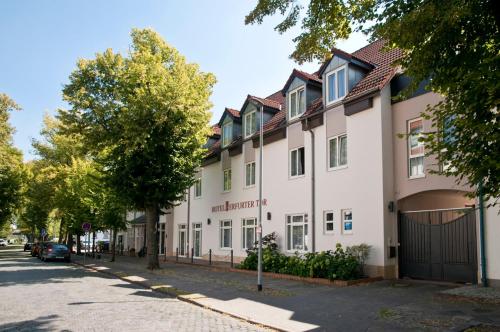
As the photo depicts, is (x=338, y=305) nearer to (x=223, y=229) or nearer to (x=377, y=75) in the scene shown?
(x=377, y=75)

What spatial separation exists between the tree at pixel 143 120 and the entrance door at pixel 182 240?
818 centimetres

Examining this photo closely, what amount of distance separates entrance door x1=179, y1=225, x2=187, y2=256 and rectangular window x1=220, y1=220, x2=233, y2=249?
560cm

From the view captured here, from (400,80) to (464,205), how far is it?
5.15 m

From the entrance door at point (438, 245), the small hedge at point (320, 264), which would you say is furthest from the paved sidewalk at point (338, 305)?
the entrance door at point (438, 245)

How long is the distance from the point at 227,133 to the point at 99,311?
1820 cm

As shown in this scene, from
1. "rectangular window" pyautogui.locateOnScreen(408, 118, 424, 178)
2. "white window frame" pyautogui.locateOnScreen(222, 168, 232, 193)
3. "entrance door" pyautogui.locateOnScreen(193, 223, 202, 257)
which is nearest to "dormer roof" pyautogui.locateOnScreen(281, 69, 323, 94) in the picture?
"rectangular window" pyautogui.locateOnScreen(408, 118, 424, 178)

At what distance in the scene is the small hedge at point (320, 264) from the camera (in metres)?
16.2

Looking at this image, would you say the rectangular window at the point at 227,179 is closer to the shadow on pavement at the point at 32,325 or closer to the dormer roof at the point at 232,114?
the dormer roof at the point at 232,114

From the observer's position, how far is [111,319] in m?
10.2

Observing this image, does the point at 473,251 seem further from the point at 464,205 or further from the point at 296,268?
the point at 296,268

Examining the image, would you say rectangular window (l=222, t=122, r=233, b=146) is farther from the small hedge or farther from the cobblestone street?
the cobblestone street

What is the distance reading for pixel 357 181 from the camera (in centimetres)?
1786

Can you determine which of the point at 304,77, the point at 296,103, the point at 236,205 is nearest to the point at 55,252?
the point at 236,205

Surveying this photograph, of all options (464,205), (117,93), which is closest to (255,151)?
(117,93)
